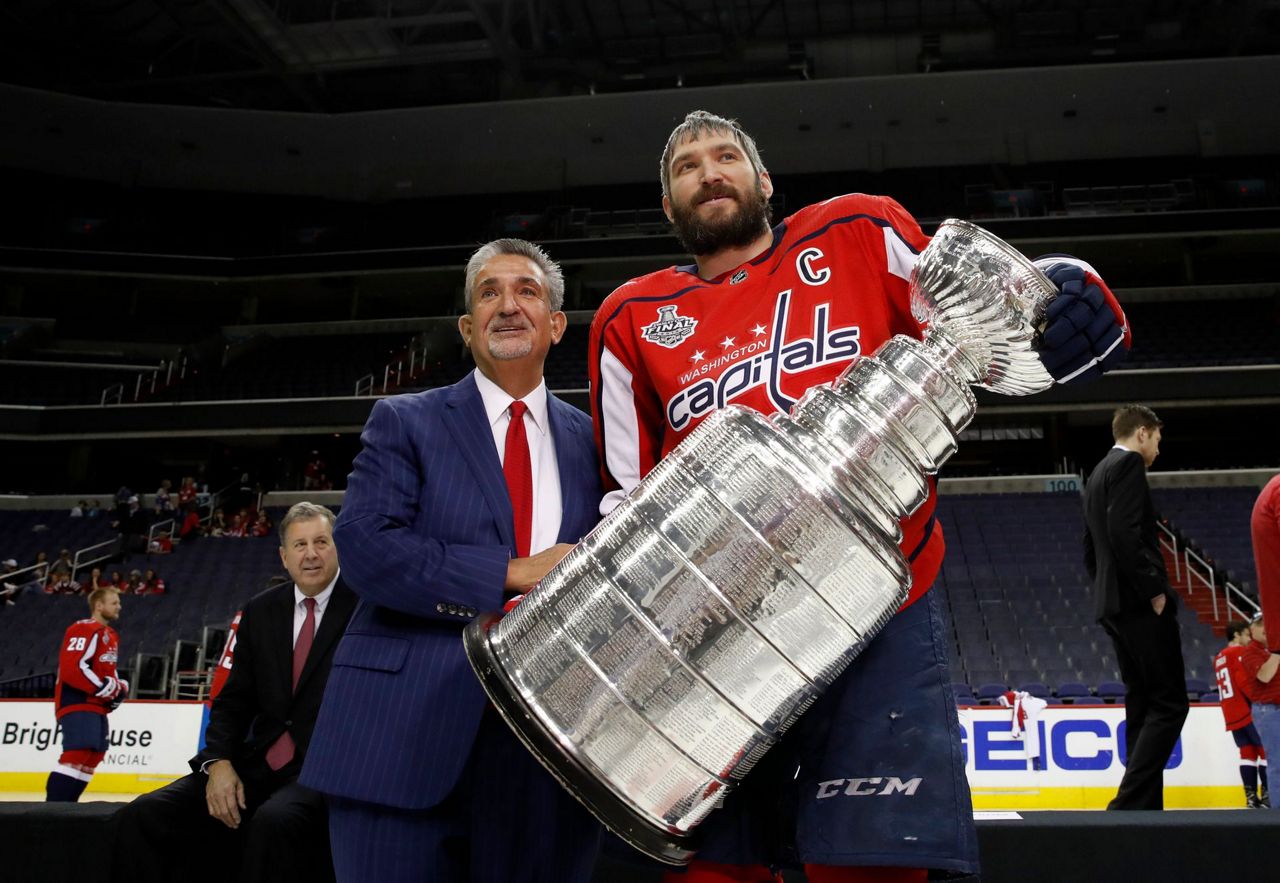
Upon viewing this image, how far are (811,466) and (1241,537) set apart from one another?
14.9 m

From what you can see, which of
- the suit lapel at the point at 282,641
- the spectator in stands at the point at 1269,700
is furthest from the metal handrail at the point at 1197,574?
the suit lapel at the point at 282,641

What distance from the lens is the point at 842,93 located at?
749 inches

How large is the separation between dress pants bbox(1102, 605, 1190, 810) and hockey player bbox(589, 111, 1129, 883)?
275cm

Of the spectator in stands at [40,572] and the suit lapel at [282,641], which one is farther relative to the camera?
the spectator in stands at [40,572]

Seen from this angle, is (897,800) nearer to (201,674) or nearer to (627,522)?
(627,522)

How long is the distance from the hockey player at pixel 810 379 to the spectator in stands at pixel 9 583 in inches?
580

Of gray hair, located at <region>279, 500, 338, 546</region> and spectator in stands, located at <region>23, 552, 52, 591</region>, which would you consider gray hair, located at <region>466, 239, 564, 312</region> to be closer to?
gray hair, located at <region>279, 500, 338, 546</region>

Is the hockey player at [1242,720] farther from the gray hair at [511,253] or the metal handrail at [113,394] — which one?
the metal handrail at [113,394]

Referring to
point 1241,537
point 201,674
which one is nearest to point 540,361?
point 201,674

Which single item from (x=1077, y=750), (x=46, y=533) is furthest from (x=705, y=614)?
(x=46, y=533)

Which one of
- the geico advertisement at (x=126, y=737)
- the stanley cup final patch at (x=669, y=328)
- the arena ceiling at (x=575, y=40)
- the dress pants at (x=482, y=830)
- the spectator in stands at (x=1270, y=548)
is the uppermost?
the arena ceiling at (x=575, y=40)

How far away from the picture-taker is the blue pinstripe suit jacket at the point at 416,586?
1.41m

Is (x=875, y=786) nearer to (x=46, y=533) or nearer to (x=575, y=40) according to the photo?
(x=46, y=533)

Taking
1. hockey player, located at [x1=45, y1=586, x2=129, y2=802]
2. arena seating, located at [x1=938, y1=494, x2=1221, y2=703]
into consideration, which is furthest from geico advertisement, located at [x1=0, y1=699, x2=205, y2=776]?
arena seating, located at [x1=938, y1=494, x2=1221, y2=703]
